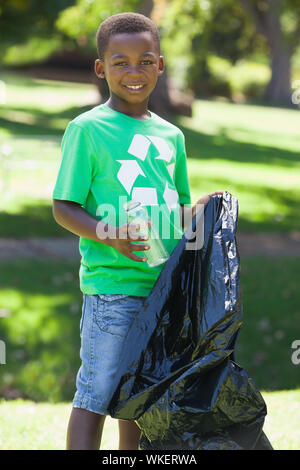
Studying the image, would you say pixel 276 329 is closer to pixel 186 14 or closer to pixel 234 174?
pixel 234 174

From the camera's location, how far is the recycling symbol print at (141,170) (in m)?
2.36

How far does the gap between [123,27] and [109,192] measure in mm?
544

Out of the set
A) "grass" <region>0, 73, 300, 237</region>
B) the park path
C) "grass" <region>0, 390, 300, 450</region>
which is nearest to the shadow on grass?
"grass" <region>0, 73, 300, 237</region>

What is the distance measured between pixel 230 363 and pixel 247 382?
0.08 m

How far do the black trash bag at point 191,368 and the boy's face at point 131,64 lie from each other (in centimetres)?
56

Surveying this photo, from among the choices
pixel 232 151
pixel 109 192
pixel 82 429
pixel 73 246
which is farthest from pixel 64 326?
pixel 232 151

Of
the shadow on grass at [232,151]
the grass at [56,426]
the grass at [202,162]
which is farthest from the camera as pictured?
the shadow on grass at [232,151]

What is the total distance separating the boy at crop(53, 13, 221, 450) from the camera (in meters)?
2.33

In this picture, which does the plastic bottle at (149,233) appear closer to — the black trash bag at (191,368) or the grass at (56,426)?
the black trash bag at (191,368)

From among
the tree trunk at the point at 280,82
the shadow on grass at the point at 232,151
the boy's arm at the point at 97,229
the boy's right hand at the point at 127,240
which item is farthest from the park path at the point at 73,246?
the tree trunk at the point at 280,82

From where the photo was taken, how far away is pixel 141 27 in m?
2.41

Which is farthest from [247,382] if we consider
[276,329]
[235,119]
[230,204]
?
[235,119]

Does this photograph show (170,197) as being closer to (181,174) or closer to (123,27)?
(181,174)

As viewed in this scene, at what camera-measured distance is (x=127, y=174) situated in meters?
2.37
